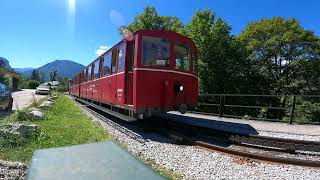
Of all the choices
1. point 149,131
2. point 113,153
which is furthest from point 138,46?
point 113,153

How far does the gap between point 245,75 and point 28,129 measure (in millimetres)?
30105

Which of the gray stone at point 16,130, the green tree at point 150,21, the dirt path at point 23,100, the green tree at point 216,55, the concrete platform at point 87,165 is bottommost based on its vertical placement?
the concrete platform at point 87,165

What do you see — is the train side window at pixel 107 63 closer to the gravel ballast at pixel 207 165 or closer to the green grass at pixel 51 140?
the green grass at pixel 51 140

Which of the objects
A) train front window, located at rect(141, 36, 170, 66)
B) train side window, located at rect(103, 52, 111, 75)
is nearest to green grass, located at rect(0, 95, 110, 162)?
train front window, located at rect(141, 36, 170, 66)

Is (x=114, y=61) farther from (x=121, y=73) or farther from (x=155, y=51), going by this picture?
(x=155, y=51)

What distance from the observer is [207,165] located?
6.81 m

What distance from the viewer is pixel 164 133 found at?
36.0 feet

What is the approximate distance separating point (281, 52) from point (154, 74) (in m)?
27.7

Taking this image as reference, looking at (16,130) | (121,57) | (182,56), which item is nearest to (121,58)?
(121,57)

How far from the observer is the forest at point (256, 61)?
3328cm

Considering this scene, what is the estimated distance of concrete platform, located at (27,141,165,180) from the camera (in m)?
5.30

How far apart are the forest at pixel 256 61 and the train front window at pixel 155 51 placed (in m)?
20.4

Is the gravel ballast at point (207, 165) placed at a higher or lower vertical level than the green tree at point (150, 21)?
lower

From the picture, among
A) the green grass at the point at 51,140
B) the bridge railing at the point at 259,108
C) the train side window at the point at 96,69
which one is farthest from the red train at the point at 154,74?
the bridge railing at the point at 259,108
